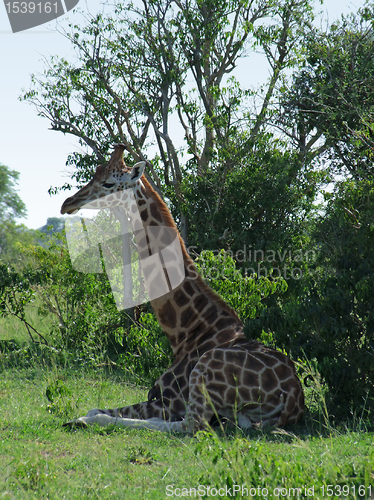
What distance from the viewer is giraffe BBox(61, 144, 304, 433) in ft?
16.1

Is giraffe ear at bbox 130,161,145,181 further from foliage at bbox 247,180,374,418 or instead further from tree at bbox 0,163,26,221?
tree at bbox 0,163,26,221

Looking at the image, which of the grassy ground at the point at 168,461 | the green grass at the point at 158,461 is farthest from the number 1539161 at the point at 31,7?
the green grass at the point at 158,461

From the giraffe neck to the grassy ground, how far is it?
1.06 m

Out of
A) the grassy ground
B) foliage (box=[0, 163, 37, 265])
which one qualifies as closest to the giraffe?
the grassy ground

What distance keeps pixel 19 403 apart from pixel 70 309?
447cm

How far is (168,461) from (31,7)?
7.31m

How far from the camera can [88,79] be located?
1370 centimetres

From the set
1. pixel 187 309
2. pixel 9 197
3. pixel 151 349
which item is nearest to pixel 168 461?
pixel 187 309

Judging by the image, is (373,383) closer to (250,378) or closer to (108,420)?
(250,378)

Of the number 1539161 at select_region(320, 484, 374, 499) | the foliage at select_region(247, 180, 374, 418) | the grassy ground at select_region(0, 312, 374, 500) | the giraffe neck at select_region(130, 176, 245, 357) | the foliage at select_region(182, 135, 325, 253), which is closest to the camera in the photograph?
the number 1539161 at select_region(320, 484, 374, 499)

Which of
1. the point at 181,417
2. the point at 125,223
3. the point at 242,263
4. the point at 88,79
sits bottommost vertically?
the point at 181,417

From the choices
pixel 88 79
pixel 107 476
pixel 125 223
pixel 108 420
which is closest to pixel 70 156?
pixel 88 79

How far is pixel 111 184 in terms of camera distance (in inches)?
230

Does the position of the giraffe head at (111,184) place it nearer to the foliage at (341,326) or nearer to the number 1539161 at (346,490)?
the foliage at (341,326)
